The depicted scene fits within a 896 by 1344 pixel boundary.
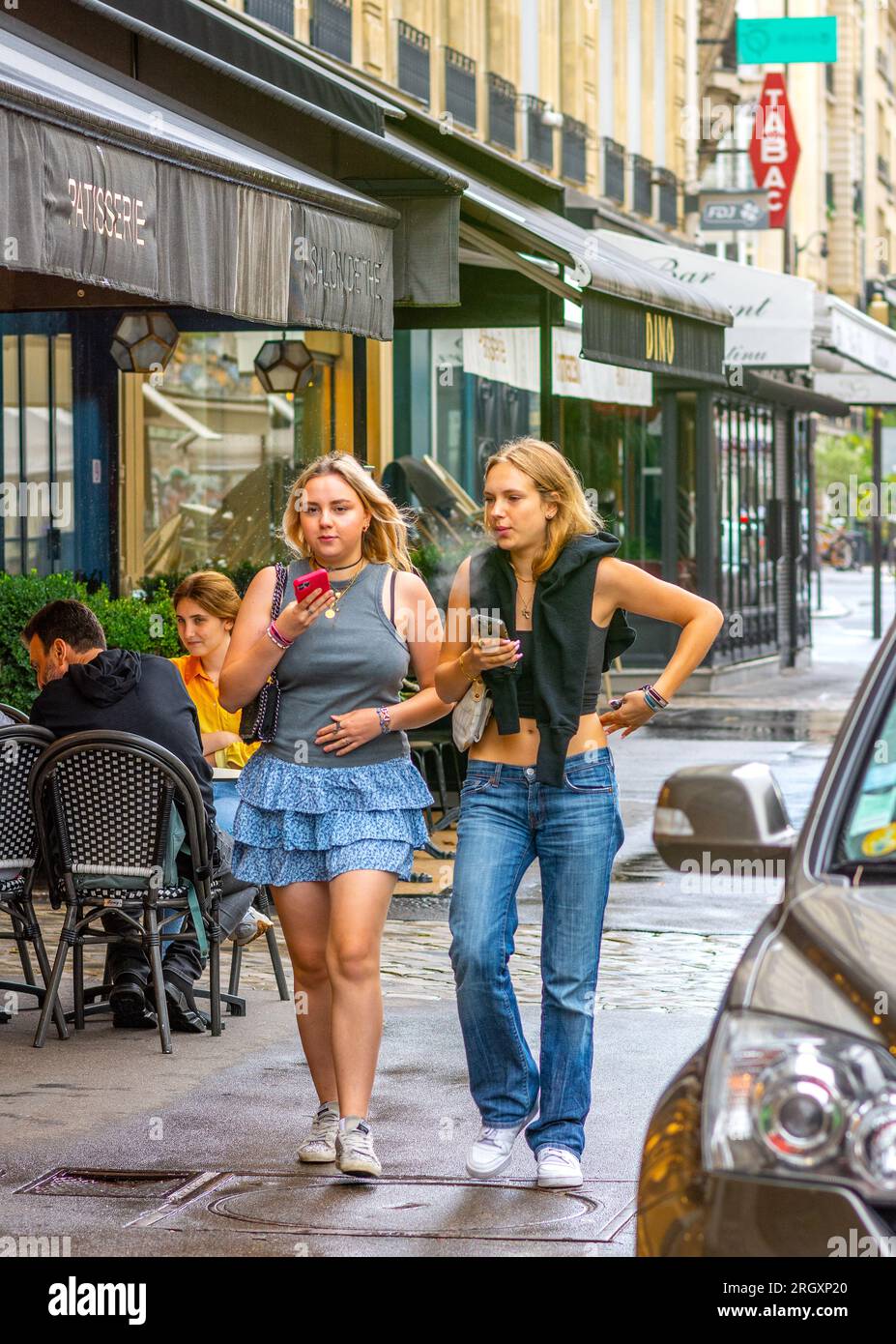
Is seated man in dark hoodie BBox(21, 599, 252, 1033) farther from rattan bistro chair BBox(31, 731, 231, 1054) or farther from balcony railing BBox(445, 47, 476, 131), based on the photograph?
balcony railing BBox(445, 47, 476, 131)

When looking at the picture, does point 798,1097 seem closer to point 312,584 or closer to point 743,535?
point 312,584

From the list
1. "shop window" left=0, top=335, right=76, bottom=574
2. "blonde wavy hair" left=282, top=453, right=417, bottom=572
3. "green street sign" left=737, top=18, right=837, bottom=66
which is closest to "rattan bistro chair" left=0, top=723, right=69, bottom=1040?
"blonde wavy hair" left=282, top=453, right=417, bottom=572

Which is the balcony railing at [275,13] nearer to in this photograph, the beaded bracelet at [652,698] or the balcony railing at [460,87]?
the balcony railing at [460,87]

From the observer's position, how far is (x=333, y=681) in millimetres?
5582

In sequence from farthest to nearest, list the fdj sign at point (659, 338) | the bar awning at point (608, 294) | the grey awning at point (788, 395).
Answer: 1. the grey awning at point (788, 395)
2. the fdj sign at point (659, 338)
3. the bar awning at point (608, 294)

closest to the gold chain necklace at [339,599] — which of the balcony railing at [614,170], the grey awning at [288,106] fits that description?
the grey awning at [288,106]

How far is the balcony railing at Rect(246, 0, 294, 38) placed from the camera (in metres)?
17.9

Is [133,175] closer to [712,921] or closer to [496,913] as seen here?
[496,913]

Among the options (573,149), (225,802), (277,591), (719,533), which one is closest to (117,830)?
(225,802)

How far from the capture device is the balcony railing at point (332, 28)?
19609 mm

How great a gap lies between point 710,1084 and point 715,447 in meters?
22.7

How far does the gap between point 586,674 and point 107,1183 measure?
176 centimetres

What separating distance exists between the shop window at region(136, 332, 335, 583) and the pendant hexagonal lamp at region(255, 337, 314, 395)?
2.50 ft

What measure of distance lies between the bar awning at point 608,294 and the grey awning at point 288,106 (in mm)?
543
